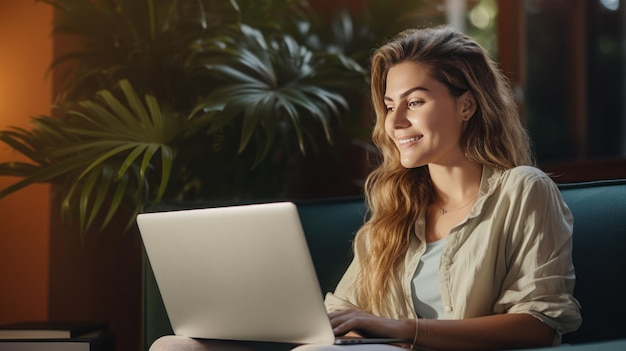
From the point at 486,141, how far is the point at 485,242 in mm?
251

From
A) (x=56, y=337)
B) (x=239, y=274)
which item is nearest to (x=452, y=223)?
(x=239, y=274)

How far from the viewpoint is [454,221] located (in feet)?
6.09

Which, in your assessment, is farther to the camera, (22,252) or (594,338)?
(22,252)

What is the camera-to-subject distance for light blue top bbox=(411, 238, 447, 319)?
1.79 m

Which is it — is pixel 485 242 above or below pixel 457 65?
below

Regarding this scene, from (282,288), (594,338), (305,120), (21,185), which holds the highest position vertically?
(305,120)

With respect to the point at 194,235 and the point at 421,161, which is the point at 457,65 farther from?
the point at 194,235

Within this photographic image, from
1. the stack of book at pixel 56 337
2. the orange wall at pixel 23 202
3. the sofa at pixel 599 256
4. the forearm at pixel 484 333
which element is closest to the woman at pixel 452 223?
the forearm at pixel 484 333

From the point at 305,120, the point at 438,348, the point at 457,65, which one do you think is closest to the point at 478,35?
the point at 305,120

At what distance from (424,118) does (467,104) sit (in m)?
0.11

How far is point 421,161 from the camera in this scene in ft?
5.99

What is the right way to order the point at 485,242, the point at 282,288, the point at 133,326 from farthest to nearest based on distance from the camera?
the point at 133,326 → the point at 485,242 → the point at 282,288

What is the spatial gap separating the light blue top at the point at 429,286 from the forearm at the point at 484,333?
21 centimetres

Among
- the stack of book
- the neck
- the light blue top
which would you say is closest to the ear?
the neck
